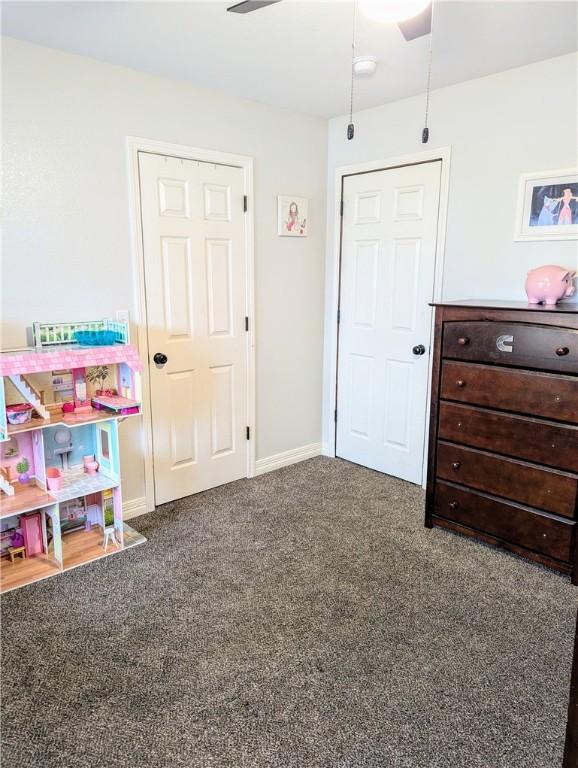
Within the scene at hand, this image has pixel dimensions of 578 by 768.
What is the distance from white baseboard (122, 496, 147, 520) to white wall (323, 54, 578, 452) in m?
2.27

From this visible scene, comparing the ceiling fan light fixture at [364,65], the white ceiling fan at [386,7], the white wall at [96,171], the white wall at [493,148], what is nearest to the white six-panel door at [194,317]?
the white wall at [96,171]

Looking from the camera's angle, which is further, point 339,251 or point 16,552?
point 339,251

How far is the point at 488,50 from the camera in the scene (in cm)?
247

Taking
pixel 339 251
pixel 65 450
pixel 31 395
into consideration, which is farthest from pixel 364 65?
pixel 65 450

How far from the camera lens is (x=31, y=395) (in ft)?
8.11

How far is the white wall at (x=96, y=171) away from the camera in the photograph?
246cm

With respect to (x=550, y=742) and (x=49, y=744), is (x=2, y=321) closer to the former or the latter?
(x=49, y=744)

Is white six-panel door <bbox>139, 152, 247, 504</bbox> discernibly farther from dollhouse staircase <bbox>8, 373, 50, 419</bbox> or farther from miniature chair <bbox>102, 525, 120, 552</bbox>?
dollhouse staircase <bbox>8, 373, 50, 419</bbox>

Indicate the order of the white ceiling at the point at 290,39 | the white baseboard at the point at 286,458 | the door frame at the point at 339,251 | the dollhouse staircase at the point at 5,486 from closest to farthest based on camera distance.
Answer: the white ceiling at the point at 290,39 < the dollhouse staircase at the point at 5,486 < the door frame at the point at 339,251 < the white baseboard at the point at 286,458

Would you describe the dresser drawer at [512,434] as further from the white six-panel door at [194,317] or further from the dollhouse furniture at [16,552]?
the dollhouse furniture at [16,552]

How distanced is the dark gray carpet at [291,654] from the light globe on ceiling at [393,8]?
2231mm

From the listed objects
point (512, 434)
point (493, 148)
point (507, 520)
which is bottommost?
point (507, 520)

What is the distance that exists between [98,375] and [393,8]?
2.15m

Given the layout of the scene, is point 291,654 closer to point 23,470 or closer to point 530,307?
point 23,470
